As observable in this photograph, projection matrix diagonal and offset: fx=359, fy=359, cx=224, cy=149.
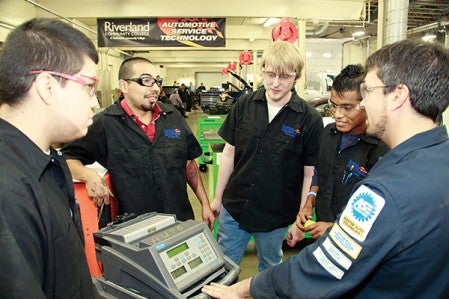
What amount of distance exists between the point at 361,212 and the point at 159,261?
0.55 metres

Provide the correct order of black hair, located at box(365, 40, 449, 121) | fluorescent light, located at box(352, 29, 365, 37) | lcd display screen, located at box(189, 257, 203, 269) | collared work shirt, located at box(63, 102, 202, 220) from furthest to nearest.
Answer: fluorescent light, located at box(352, 29, 365, 37) < collared work shirt, located at box(63, 102, 202, 220) < lcd display screen, located at box(189, 257, 203, 269) < black hair, located at box(365, 40, 449, 121)

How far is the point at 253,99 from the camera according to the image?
2033 mm

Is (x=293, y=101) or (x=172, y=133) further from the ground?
(x=293, y=101)

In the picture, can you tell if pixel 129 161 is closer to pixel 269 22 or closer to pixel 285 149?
pixel 285 149

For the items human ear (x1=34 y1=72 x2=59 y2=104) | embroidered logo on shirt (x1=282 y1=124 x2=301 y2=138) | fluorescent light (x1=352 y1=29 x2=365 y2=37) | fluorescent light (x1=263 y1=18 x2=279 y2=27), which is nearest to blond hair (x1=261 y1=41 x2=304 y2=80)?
embroidered logo on shirt (x1=282 y1=124 x2=301 y2=138)

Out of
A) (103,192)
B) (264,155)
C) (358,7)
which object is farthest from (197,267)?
(358,7)

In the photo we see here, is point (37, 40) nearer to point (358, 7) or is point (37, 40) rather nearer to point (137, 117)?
point (137, 117)

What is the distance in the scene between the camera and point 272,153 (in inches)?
76.0

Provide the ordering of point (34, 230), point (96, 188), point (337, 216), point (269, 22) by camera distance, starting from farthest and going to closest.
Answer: point (269, 22) → point (96, 188) → point (337, 216) → point (34, 230)

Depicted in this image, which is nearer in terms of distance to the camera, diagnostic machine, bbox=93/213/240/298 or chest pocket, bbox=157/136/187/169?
diagnostic machine, bbox=93/213/240/298

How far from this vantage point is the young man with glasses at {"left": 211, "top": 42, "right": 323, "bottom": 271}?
1912 millimetres

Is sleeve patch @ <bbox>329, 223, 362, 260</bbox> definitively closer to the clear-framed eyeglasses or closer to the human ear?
the human ear

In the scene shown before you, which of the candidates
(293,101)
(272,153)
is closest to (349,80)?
(293,101)

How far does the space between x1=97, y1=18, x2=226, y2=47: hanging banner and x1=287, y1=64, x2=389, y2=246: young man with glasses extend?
5.42m
